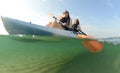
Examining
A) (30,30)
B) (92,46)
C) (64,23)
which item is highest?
(64,23)

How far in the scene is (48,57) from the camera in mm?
5586

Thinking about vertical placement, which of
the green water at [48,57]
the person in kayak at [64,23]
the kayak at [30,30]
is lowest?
the green water at [48,57]

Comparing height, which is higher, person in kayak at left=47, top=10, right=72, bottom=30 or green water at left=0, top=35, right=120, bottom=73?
person in kayak at left=47, top=10, right=72, bottom=30

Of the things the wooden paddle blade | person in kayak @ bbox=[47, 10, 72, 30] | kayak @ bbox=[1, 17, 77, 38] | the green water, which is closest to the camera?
the green water

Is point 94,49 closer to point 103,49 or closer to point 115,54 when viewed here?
point 103,49

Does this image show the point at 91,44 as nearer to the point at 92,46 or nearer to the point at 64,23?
the point at 92,46

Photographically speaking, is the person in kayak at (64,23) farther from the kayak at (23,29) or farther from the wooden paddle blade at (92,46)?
the wooden paddle blade at (92,46)

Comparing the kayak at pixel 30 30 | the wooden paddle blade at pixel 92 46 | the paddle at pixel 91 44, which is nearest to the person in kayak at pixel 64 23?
the kayak at pixel 30 30

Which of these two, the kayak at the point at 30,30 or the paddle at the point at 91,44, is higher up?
the kayak at the point at 30,30

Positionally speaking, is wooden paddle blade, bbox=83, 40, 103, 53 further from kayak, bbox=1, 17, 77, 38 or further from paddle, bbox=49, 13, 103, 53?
kayak, bbox=1, 17, 77, 38

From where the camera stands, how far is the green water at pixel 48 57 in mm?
5227

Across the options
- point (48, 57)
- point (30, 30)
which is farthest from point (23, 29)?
point (48, 57)

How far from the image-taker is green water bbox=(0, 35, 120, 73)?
17.1 ft

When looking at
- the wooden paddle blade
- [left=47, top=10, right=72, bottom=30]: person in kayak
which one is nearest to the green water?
the wooden paddle blade
